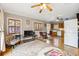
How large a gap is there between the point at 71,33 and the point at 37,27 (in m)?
0.80

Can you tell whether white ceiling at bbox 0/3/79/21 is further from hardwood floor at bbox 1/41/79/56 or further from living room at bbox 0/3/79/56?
hardwood floor at bbox 1/41/79/56

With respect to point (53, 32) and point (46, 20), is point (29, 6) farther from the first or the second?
point (53, 32)

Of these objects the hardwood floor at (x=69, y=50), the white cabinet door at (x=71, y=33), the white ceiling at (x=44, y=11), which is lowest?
the hardwood floor at (x=69, y=50)

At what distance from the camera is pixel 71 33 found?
6.66ft

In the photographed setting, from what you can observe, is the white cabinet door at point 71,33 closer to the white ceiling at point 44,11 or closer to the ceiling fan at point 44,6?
the white ceiling at point 44,11

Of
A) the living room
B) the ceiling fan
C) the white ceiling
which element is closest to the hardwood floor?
the living room

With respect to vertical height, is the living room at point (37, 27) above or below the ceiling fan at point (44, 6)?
below

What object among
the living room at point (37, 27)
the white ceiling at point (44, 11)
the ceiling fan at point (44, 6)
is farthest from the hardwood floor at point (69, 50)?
the ceiling fan at point (44, 6)

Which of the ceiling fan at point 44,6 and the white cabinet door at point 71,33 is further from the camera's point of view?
the white cabinet door at point 71,33

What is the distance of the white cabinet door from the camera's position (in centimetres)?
196

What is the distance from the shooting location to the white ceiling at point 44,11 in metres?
1.87

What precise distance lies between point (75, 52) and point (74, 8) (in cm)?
98

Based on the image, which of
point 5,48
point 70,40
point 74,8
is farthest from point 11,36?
point 74,8

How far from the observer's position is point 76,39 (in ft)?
6.47
